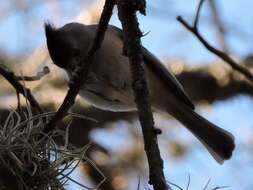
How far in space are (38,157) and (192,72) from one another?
269 cm

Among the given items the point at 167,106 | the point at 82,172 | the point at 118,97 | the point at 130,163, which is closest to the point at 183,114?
the point at 167,106

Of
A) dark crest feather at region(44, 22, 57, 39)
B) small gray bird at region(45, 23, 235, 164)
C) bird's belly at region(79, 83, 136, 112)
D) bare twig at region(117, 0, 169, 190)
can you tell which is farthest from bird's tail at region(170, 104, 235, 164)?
bare twig at region(117, 0, 169, 190)

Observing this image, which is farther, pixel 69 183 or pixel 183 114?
pixel 183 114

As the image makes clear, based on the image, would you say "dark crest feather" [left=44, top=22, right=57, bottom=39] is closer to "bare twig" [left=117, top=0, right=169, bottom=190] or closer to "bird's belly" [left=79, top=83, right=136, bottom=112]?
"bird's belly" [left=79, top=83, right=136, bottom=112]

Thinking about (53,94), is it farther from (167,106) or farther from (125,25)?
(125,25)

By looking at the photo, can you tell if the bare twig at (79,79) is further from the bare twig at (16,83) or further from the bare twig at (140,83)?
the bare twig at (16,83)

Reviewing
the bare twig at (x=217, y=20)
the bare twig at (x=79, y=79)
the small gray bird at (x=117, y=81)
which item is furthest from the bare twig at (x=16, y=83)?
the bare twig at (x=217, y=20)

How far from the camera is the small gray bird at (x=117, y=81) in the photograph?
310 cm

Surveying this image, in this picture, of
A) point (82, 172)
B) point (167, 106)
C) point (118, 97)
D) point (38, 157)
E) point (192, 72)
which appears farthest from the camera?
point (192, 72)

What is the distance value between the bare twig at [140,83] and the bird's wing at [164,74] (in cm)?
129

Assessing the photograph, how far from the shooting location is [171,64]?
15.1ft

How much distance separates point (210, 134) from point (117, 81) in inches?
25.8

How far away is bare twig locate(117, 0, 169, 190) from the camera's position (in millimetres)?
1862

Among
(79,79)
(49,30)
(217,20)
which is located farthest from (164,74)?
(217,20)
